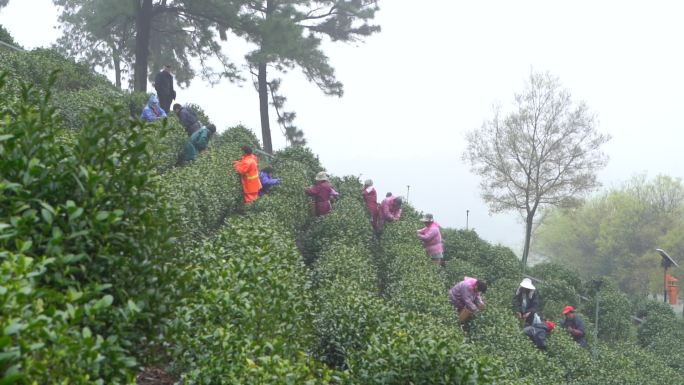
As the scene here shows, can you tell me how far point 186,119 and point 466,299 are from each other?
806 centimetres

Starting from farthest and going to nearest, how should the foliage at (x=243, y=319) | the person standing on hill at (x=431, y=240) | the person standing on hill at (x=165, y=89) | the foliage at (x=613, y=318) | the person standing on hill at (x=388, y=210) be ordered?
the foliage at (x=613, y=318), the person standing on hill at (x=388, y=210), the person standing on hill at (x=165, y=89), the person standing on hill at (x=431, y=240), the foliage at (x=243, y=319)

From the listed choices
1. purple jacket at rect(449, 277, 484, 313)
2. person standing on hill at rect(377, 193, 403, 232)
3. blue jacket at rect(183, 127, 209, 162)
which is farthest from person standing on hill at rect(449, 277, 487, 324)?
blue jacket at rect(183, 127, 209, 162)

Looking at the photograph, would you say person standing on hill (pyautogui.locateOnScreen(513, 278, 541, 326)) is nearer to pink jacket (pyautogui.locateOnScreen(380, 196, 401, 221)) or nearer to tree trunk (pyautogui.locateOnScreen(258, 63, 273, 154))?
pink jacket (pyautogui.locateOnScreen(380, 196, 401, 221))

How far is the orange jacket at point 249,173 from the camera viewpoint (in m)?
14.3

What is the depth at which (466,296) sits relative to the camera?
12.4m

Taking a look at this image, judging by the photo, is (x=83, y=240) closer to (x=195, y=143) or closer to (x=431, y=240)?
(x=195, y=143)

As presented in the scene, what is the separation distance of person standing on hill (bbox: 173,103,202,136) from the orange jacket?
2.50 m

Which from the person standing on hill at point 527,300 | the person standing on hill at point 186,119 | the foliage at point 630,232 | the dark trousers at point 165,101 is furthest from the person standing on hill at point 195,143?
the foliage at point 630,232

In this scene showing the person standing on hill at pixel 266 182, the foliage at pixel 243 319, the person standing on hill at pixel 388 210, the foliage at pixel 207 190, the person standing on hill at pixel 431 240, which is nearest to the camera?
the foliage at pixel 243 319

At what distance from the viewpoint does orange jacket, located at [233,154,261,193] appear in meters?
14.3

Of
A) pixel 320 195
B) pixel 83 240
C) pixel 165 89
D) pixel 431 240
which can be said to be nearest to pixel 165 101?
pixel 165 89

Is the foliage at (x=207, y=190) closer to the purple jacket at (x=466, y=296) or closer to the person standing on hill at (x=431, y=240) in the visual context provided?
the person standing on hill at (x=431, y=240)

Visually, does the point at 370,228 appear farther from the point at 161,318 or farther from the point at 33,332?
the point at 33,332

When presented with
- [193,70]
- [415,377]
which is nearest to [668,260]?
[193,70]
